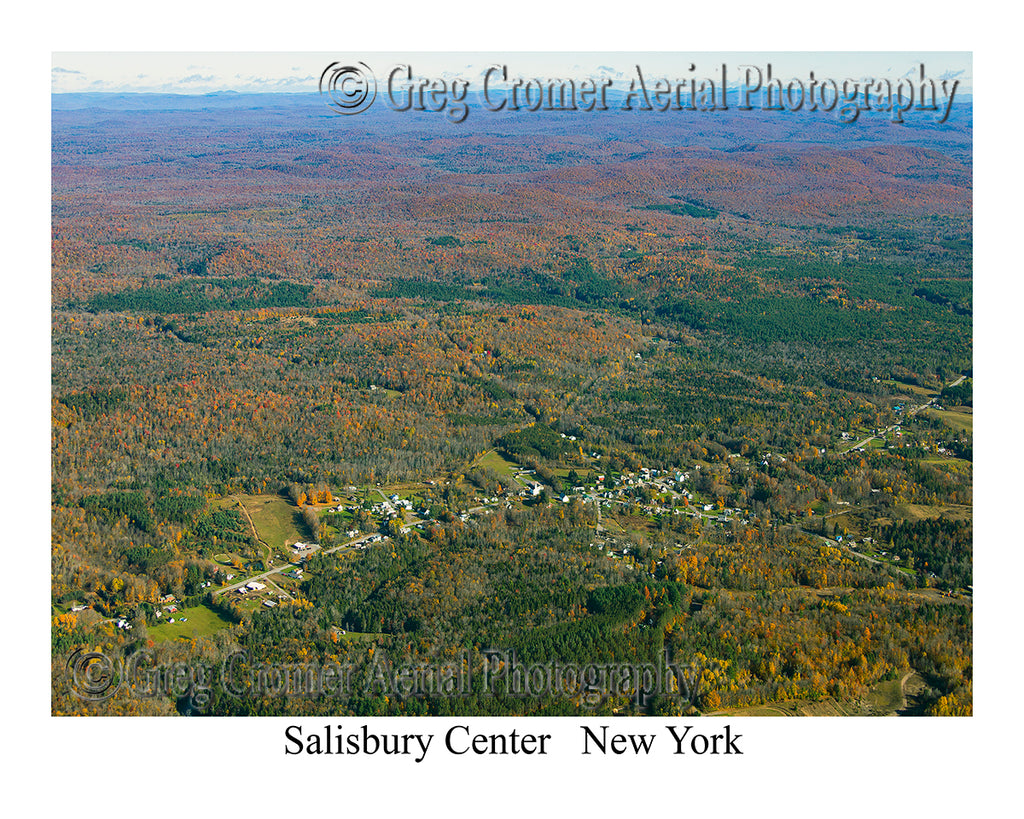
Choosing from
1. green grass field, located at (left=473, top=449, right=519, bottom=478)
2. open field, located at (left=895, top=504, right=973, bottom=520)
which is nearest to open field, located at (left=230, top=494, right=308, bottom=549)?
green grass field, located at (left=473, top=449, right=519, bottom=478)

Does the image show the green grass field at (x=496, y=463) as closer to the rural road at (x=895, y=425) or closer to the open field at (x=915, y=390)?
the rural road at (x=895, y=425)

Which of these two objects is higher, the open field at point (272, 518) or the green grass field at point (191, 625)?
the open field at point (272, 518)

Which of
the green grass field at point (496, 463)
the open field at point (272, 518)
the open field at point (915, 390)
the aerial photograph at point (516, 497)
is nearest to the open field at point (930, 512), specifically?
the aerial photograph at point (516, 497)

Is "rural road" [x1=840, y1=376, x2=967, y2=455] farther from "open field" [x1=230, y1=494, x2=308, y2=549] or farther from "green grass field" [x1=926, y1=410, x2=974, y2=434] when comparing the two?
"open field" [x1=230, y1=494, x2=308, y2=549]

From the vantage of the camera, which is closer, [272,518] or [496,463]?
[272,518]

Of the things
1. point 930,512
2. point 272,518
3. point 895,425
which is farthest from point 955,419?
point 272,518

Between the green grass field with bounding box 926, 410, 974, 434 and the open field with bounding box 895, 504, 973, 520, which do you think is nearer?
the open field with bounding box 895, 504, 973, 520

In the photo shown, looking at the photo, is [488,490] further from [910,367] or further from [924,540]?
[910,367]

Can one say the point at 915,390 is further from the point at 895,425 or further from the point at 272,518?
the point at 272,518
